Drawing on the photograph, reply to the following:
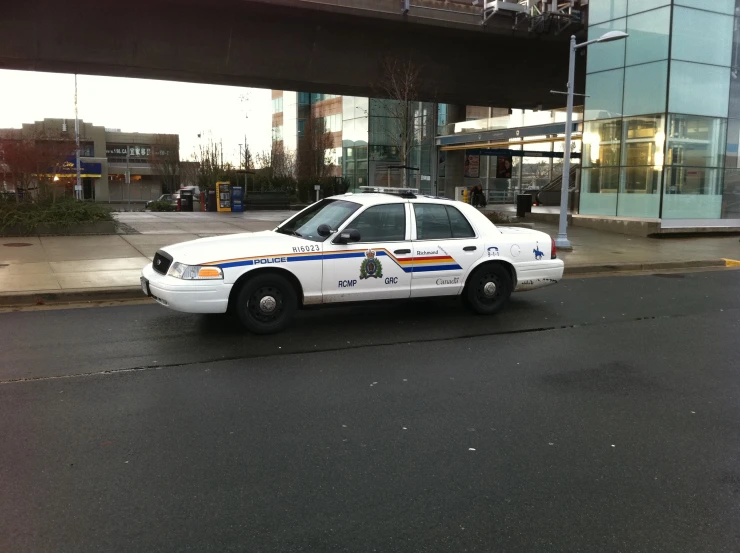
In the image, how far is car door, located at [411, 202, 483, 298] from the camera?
26.1 ft

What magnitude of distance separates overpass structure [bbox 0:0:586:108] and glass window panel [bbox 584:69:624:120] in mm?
2538

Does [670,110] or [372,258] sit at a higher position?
[670,110]

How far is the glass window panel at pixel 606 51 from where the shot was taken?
21.5 meters

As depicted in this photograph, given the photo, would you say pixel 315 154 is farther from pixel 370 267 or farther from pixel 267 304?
pixel 267 304

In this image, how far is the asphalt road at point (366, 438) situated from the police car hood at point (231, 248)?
3.01 ft

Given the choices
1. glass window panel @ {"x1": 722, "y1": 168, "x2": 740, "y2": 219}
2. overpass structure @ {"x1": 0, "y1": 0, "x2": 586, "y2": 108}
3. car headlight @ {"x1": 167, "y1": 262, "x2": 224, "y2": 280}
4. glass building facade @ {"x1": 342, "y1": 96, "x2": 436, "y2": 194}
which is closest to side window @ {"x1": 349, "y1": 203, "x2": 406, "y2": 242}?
car headlight @ {"x1": 167, "y1": 262, "x2": 224, "y2": 280}

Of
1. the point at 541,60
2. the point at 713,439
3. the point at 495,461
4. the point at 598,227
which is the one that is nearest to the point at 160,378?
the point at 495,461

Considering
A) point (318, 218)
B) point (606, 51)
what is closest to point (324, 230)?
point (318, 218)

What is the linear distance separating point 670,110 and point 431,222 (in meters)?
15.4

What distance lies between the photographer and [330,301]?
752 cm

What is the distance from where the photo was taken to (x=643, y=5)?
20469 millimetres

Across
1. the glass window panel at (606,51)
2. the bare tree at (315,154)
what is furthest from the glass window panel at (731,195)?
the bare tree at (315,154)

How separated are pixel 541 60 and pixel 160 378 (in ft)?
82.0

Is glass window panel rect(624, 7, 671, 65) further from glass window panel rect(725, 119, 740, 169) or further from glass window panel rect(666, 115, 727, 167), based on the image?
glass window panel rect(725, 119, 740, 169)
